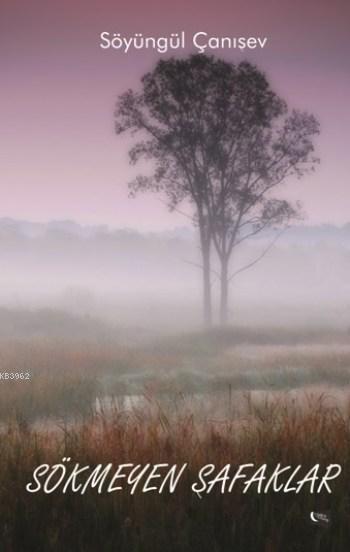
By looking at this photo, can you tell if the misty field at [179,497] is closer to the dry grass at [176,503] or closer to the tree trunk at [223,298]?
the dry grass at [176,503]

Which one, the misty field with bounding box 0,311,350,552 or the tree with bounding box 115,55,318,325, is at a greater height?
the tree with bounding box 115,55,318,325

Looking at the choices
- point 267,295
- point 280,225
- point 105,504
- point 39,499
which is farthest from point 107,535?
point 267,295

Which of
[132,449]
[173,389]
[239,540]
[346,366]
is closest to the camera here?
[239,540]

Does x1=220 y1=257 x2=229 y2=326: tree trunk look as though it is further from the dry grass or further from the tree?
the dry grass

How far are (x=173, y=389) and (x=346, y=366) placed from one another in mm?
4331

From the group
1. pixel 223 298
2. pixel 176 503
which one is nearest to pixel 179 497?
pixel 176 503

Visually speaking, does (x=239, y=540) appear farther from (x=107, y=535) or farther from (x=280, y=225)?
(x=280, y=225)

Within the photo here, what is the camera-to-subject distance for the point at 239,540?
441 centimetres

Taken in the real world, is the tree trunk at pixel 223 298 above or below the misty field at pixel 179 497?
above

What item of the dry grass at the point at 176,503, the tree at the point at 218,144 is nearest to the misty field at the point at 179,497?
the dry grass at the point at 176,503

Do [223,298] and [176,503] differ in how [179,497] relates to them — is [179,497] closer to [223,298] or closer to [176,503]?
[176,503]

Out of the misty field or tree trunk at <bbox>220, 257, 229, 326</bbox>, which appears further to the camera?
tree trunk at <bbox>220, 257, 229, 326</bbox>

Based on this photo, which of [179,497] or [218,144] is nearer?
[179,497]

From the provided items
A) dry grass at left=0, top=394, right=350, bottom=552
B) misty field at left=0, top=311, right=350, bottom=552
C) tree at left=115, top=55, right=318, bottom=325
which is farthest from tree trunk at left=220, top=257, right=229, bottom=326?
dry grass at left=0, top=394, right=350, bottom=552
